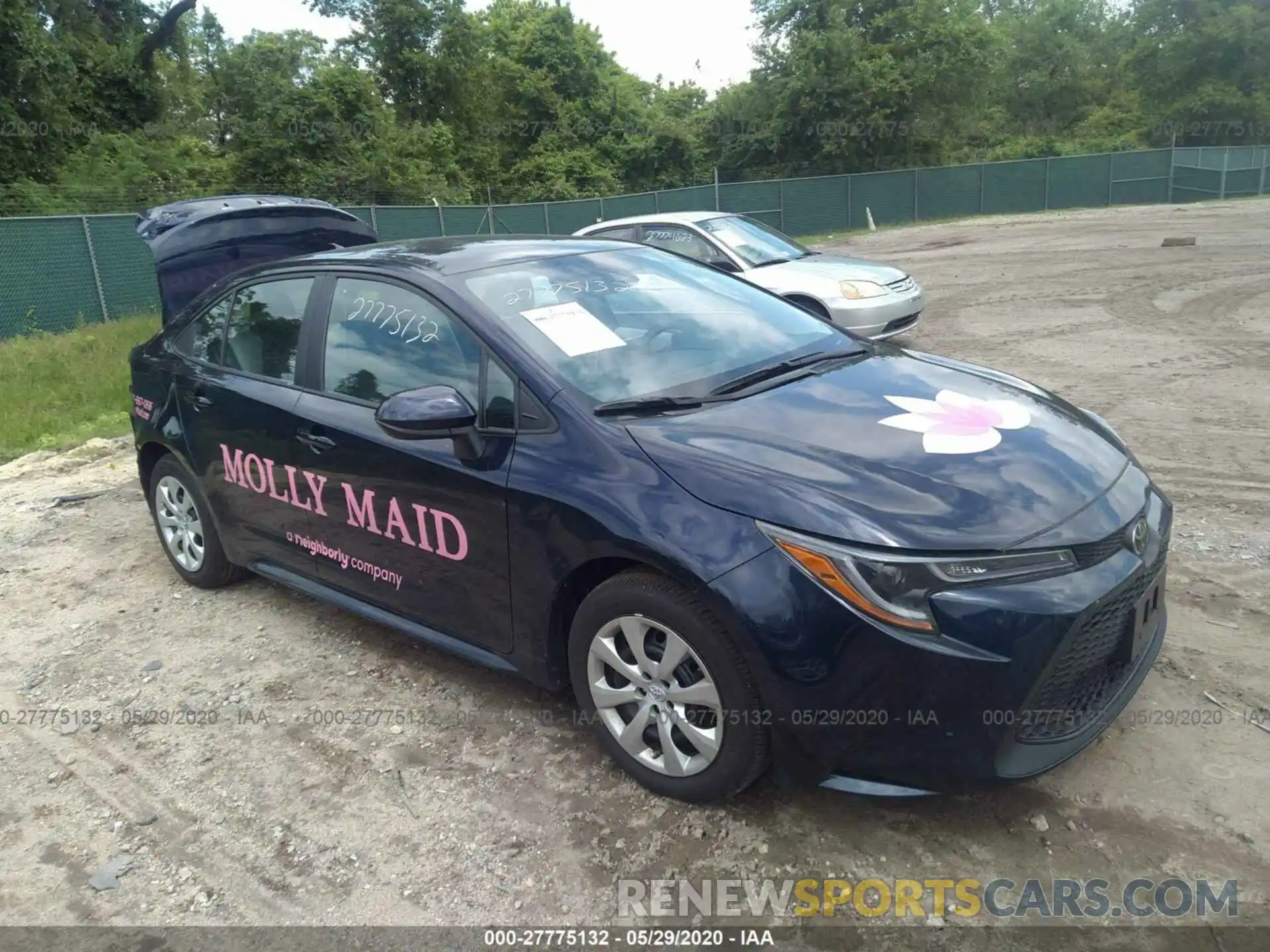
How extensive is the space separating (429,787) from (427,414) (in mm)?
1243

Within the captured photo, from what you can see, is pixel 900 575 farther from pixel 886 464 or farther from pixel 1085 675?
pixel 1085 675

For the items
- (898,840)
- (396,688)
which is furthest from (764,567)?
(396,688)

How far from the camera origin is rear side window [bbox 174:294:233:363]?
4.51 m

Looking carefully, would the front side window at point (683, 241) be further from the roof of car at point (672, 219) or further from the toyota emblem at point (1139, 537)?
the toyota emblem at point (1139, 537)

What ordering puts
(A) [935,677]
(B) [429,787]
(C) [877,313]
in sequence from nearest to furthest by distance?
(A) [935,677] → (B) [429,787] → (C) [877,313]

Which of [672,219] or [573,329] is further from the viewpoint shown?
[672,219]

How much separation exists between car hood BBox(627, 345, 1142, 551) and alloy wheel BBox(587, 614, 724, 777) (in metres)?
0.48

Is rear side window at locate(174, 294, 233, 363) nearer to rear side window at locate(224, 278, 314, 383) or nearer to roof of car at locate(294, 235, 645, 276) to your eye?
→ rear side window at locate(224, 278, 314, 383)

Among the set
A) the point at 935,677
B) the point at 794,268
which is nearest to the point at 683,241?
the point at 794,268

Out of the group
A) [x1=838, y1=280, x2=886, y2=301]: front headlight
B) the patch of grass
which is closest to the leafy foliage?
the patch of grass

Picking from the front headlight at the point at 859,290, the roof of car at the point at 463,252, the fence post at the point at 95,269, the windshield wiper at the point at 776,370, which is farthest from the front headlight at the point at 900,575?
the fence post at the point at 95,269

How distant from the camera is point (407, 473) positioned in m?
3.39

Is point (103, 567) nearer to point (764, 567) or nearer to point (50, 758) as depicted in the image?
point (50, 758)

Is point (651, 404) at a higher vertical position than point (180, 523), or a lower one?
higher
